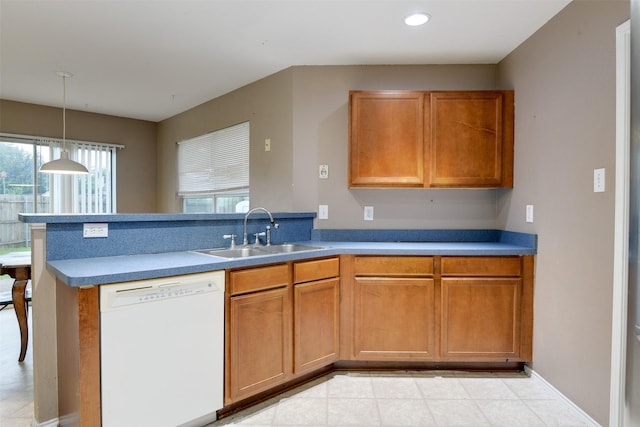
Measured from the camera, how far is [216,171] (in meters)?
4.31

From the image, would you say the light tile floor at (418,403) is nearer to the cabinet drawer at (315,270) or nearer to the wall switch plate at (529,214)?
the cabinet drawer at (315,270)

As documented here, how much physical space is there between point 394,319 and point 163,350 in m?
1.51

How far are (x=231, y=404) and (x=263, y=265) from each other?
0.83m

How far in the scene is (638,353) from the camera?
648mm

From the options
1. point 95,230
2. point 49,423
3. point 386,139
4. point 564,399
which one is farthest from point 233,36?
point 564,399

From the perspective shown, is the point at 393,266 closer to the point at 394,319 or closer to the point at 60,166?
the point at 394,319

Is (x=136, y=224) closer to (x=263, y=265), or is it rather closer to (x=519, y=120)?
(x=263, y=265)

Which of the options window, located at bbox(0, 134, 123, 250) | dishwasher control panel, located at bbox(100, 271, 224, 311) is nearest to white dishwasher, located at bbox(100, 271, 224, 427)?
dishwasher control panel, located at bbox(100, 271, 224, 311)

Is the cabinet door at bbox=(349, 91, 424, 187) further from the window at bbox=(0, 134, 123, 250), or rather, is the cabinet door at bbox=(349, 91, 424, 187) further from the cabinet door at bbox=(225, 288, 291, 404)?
the window at bbox=(0, 134, 123, 250)

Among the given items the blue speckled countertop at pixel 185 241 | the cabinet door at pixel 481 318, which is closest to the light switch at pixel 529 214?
the blue speckled countertop at pixel 185 241

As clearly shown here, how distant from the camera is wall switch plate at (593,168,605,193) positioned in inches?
73.4

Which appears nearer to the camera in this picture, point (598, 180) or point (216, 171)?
point (598, 180)

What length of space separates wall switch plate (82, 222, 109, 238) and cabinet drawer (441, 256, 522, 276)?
215 cm

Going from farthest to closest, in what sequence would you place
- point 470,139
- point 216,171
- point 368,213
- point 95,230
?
1. point 216,171
2. point 368,213
3. point 470,139
4. point 95,230
